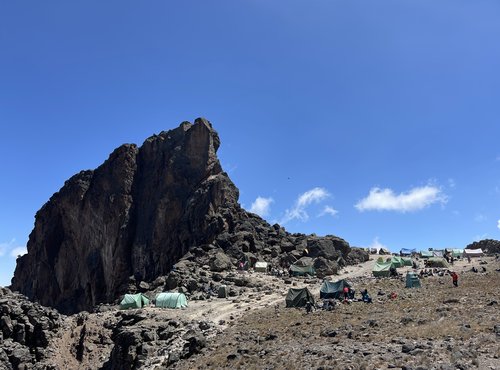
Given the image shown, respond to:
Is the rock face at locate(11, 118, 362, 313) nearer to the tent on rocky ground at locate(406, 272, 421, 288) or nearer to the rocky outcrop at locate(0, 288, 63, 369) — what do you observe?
the rocky outcrop at locate(0, 288, 63, 369)

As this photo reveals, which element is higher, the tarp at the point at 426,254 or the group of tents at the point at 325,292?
the tarp at the point at 426,254

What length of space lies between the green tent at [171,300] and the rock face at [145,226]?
16.2m

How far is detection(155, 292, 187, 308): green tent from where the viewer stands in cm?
4942

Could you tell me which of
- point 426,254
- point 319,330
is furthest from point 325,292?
point 426,254

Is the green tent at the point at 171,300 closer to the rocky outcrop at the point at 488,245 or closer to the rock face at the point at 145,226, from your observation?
the rock face at the point at 145,226

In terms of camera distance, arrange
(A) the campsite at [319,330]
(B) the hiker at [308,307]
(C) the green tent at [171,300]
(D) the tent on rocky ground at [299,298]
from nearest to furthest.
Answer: (A) the campsite at [319,330] → (B) the hiker at [308,307] → (D) the tent on rocky ground at [299,298] → (C) the green tent at [171,300]

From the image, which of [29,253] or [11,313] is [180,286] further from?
[29,253]

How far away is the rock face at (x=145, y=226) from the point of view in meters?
83.7

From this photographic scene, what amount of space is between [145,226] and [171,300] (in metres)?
54.3

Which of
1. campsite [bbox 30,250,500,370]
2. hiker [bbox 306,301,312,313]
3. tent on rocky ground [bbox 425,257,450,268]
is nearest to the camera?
campsite [bbox 30,250,500,370]

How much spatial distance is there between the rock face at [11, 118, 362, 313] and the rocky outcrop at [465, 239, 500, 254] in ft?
107

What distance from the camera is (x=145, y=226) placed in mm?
101812

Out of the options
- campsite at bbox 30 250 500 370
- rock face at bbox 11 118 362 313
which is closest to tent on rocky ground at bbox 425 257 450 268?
campsite at bbox 30 250 500 370

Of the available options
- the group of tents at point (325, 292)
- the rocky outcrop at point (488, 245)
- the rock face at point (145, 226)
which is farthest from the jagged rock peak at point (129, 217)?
the rocky outcrop at point (488, 245)
